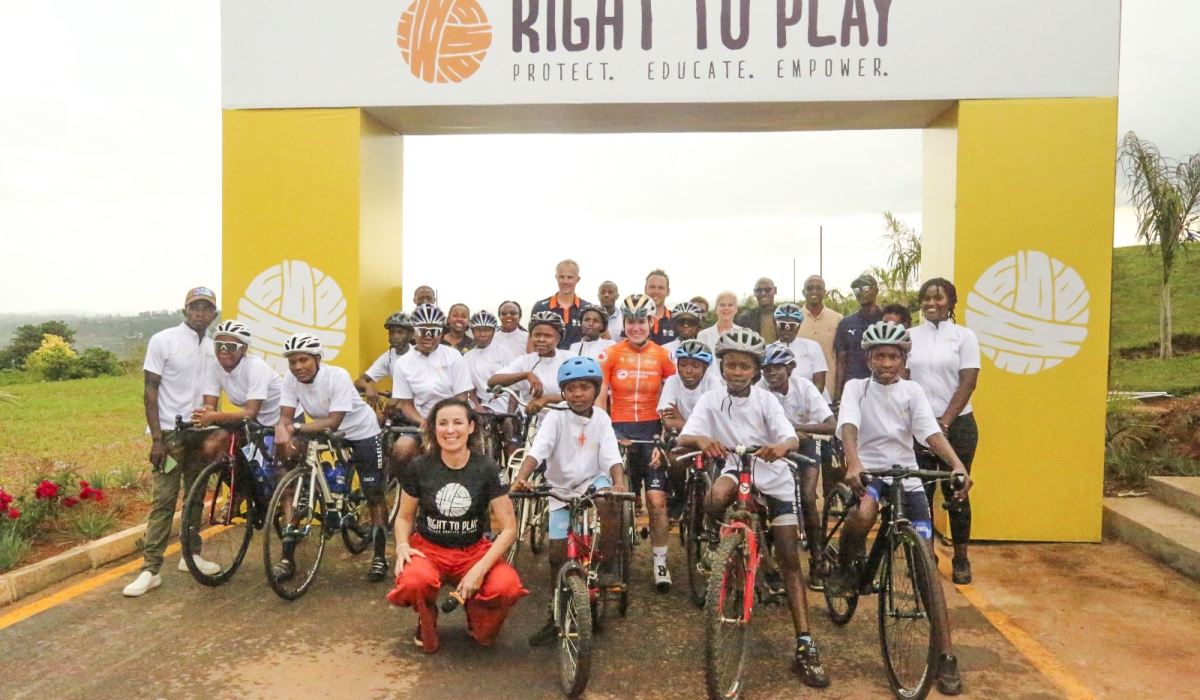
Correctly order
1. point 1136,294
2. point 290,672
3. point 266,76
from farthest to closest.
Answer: point 1136,294 → point 266,76 → point 290,672

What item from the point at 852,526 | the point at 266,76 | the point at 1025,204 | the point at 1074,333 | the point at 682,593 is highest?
the point at 266,76

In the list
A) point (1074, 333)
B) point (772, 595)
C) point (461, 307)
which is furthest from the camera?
point (461, 307)

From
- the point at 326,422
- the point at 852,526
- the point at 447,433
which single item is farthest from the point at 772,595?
the point at 326,422

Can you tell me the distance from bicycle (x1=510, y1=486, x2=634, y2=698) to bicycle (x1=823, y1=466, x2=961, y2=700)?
1.40 m

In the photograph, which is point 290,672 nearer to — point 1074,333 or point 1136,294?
point 1074,333

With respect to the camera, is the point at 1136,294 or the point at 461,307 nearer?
the point at 461,307

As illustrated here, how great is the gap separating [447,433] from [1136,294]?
2452 cm

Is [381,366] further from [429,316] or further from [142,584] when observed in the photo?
[142,584]

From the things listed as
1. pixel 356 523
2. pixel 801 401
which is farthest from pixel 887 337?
pixel 356 523

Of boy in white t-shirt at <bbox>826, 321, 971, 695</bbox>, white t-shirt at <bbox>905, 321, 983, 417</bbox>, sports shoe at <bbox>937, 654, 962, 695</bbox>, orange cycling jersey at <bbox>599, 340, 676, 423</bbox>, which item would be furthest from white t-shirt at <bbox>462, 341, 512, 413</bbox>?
sports shoe at <bbox>937, 654, 962, 695</bbox>

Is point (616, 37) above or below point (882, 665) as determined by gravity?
above

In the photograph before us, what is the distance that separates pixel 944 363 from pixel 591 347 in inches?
115

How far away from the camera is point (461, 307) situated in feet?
32.2

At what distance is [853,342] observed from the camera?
27.6 ft
